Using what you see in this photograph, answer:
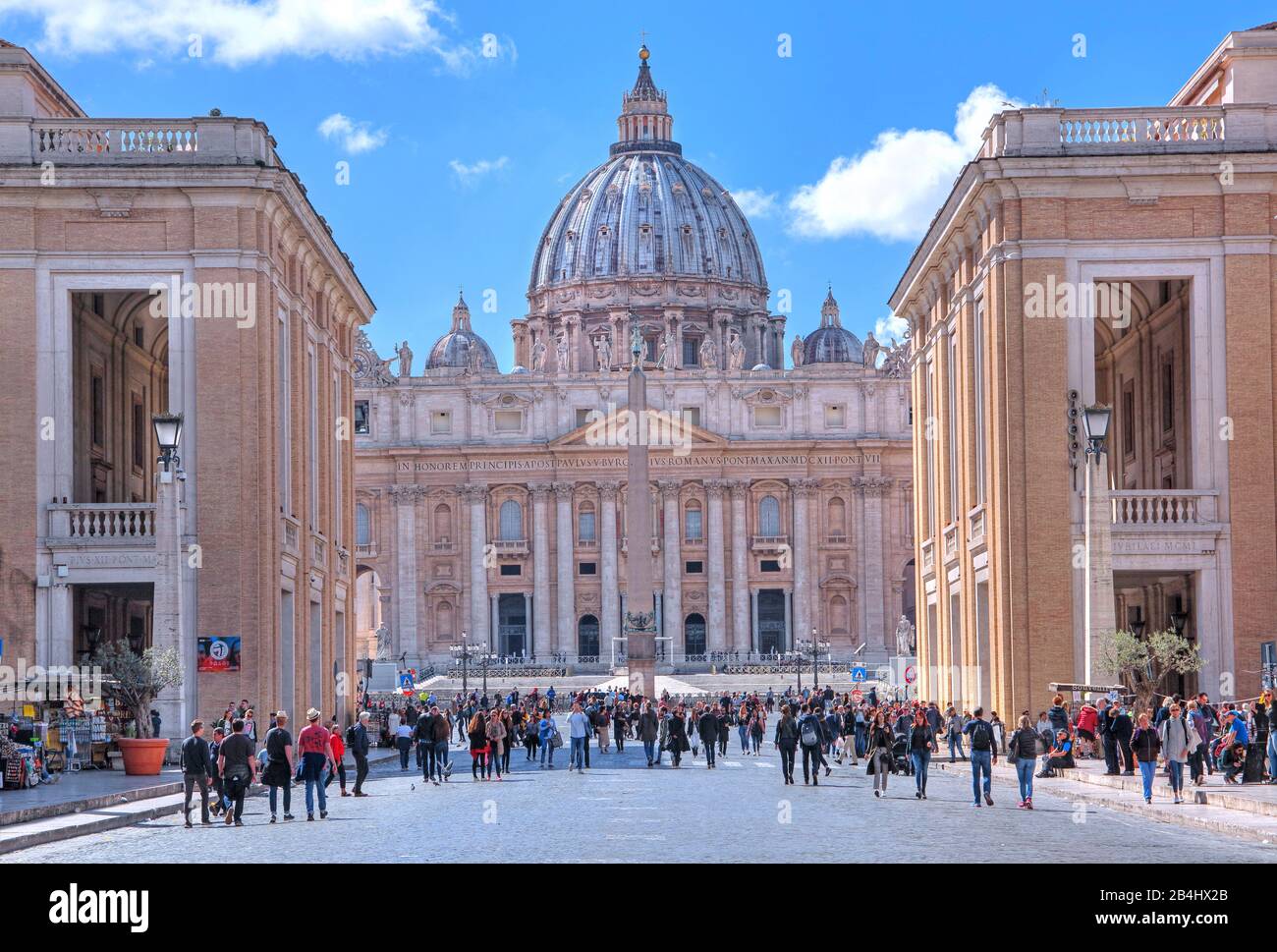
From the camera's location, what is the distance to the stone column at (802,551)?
5027 inches

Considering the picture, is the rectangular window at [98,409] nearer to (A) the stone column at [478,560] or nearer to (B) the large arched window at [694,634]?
(A) the stone column at [478,560]

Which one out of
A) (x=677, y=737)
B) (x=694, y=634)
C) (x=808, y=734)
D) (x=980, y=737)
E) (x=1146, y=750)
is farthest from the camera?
(x=694, y=634)

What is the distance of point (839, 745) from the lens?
47.2 m

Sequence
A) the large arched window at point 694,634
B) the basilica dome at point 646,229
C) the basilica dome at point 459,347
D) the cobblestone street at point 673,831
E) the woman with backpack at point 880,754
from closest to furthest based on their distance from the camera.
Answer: the cobblestone street at point 673,831 → the woman with backpack at point 880,754 → the large arched window at point 694,634 → the basilica dome at point 459,347 → the basilica dome at point 646,229

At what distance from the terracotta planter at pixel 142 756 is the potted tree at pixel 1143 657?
15224mm

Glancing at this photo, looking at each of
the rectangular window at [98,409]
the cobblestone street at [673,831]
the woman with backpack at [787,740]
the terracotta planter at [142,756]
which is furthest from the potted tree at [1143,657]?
the rectangular window at [98,409]

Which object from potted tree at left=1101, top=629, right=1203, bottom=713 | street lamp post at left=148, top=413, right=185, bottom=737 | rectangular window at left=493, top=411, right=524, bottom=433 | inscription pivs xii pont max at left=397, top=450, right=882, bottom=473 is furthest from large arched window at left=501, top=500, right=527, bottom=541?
street lamp post at left=148, top=413, right=185, bottom=737

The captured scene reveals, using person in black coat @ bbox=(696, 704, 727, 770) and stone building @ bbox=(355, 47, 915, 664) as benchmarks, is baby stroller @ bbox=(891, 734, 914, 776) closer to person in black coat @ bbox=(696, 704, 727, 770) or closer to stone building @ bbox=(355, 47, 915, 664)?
person in black coat @ bbox=(696, 704, 727, 770)

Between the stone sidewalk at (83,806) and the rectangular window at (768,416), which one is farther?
the rectangular window at (768,416)

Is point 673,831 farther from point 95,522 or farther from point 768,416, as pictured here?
point 768,416

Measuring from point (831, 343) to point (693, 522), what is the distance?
25.0 metres

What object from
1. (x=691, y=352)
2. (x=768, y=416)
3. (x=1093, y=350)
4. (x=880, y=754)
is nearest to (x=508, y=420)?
(x=768, y=416)
